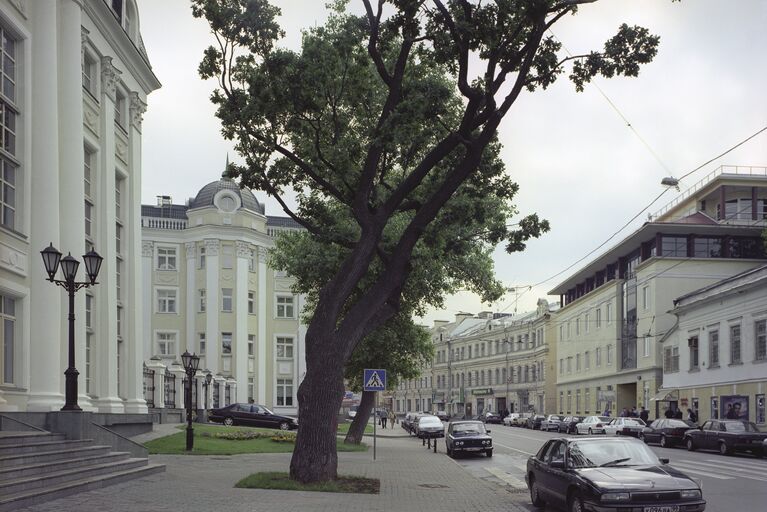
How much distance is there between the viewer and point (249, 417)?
151 ft

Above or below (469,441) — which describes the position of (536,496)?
above

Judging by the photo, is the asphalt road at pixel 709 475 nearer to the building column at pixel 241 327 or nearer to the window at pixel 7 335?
the window at pixel 7 335

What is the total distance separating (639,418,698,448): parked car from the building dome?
109ft

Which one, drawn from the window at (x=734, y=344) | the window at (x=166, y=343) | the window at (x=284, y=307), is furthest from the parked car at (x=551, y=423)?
the window at (x=166, y=343)

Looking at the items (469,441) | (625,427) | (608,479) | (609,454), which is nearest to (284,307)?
(625,427)

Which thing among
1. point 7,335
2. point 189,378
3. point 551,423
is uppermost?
point 7,335

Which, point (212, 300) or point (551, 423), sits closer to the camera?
point (212, 300)

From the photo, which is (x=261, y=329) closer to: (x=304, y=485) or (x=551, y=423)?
(x=551, y=423)

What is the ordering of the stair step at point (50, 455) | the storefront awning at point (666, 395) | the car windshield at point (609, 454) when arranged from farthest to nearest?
the storefront awning at point (666, 395)
the stair step at point (50, 455)
the car windshield at point (609, 454)

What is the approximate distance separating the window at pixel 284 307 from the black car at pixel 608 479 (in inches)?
1968

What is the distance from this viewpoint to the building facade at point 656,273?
57.3m

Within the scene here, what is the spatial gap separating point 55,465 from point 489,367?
303 feet

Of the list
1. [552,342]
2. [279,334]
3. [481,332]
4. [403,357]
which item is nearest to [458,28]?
[403,357]

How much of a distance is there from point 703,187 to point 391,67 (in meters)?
49.0
